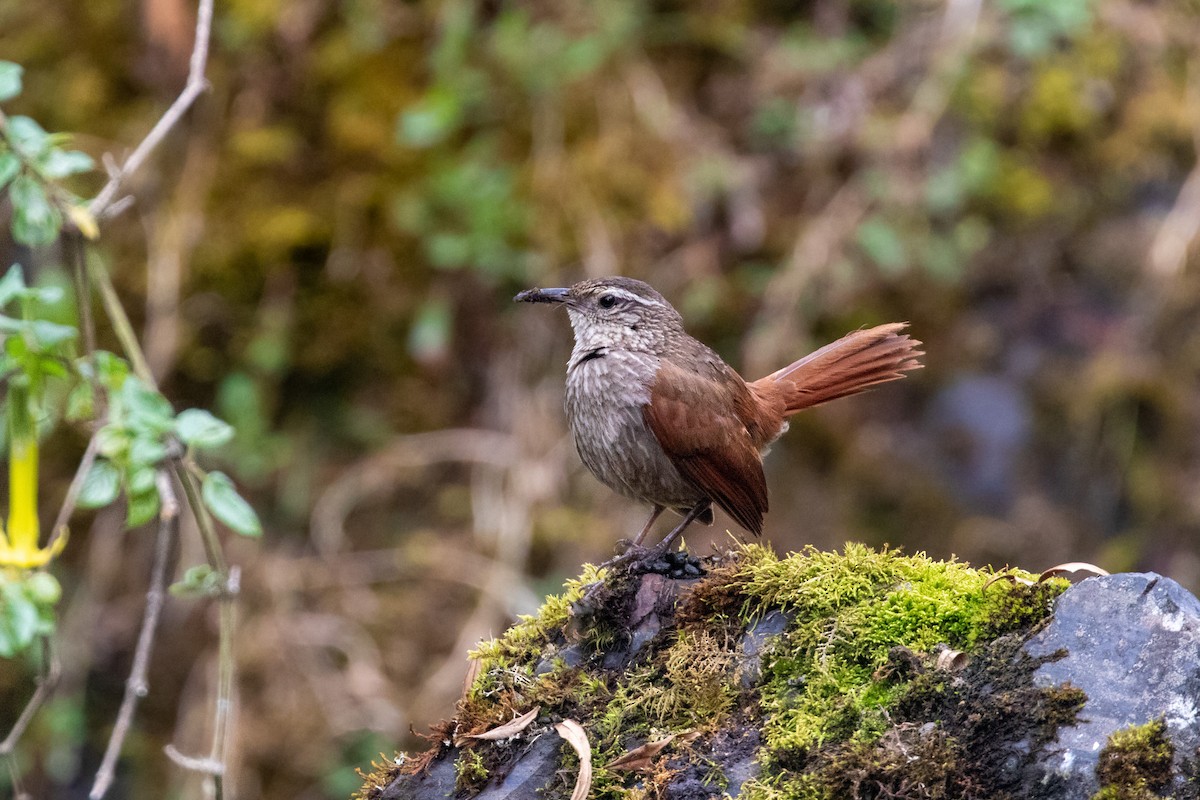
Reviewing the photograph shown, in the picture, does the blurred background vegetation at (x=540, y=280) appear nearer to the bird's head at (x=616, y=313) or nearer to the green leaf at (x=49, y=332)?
the bird's head at (x=616, y=313)

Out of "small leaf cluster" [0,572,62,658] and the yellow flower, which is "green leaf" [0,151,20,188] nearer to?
the yellow flower

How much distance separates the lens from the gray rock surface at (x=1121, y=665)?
2.02 metres

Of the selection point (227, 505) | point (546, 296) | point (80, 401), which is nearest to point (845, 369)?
point (546, 296)

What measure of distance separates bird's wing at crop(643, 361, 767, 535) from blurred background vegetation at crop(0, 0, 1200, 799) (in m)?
1.86

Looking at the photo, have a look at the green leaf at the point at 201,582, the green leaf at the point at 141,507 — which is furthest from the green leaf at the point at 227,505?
the green leaf at the point at 201,582

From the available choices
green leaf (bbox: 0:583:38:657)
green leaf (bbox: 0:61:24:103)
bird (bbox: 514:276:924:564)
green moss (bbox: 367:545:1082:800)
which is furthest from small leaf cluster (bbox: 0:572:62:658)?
bird (bbox: 514:276:924:564)

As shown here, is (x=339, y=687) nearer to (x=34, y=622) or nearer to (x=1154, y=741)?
(x=34, y=622)

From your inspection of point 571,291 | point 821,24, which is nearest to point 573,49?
point 821,24

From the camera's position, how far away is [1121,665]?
2123 millimetres

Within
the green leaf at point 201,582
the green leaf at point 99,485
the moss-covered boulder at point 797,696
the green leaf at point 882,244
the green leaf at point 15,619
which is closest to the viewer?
the moss-covered boulder at point 797,696

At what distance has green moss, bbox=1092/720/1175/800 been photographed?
1963 millimetres

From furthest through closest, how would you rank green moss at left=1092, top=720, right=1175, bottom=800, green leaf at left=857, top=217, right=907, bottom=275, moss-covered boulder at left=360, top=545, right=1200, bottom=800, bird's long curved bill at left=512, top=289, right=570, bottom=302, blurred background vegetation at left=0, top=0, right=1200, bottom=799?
1. green leaf at left=857, top=217, right=907, bottom=275
2. blurred background vegetation at left=0, top=0, right=1200, bottom=799
3. bird's long curved bill at left=512, top=289, right=570, bottom=302
4. moss-covered boulder at left=360, top=545, right=1200, bottom=800
5. green moss at left=1092, top=720, right=1175, bottom=800

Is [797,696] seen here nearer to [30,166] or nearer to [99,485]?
[99,485]

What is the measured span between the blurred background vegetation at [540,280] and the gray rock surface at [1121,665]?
3313mm
